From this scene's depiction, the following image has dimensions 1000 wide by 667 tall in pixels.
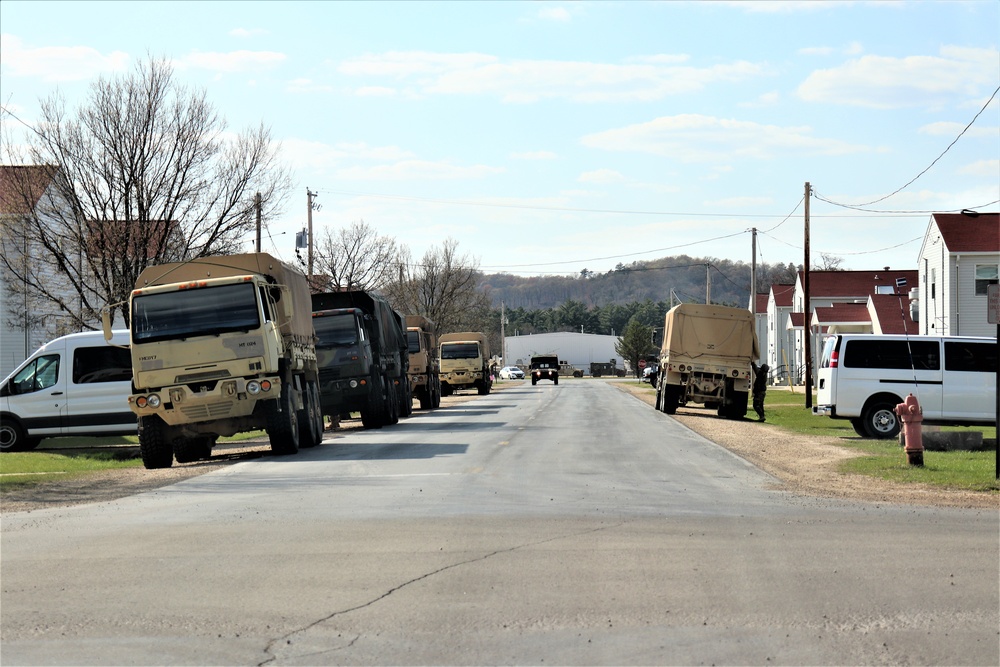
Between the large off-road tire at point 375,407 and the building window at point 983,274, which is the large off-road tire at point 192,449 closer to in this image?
Answer: the large off-road tire at point 375,407

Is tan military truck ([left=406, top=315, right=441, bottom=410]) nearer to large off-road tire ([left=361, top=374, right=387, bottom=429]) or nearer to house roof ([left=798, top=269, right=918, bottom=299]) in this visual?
large off-road tire ([left=361, top=374, right=387, bottom=429])

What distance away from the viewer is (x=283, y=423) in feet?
66.6

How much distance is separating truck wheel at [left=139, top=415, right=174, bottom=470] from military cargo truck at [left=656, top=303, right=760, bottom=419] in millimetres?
18668

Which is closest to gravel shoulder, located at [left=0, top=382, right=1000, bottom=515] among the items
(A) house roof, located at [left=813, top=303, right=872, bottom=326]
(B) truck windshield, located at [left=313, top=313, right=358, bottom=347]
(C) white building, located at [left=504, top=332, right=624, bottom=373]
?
(B) truck windshield, located at [left=313, top=313, right=358, bottom=347]

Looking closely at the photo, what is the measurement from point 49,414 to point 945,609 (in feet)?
68.5

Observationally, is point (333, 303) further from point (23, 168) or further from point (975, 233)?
point (975, 233)

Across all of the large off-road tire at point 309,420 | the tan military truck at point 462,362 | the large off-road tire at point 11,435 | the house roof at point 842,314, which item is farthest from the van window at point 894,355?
the house roof at point 842,314

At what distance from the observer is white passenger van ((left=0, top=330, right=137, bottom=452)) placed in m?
24.3

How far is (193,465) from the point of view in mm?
19922

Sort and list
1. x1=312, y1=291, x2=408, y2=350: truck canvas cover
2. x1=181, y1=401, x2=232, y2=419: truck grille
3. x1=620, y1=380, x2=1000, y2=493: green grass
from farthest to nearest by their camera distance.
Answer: x1=312, y1=291, x2=408, y2=350: truck canvas cover
x1=181, y1=401, x2=232, y2=419: truck grille
x1=620, y1=380, x2=1000, y2=493: green grass

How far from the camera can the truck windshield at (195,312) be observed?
766 inches

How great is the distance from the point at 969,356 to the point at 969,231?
27.4m

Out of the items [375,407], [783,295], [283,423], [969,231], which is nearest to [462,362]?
[969,231]

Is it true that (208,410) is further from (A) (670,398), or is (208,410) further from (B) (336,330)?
(A) (670,398)
